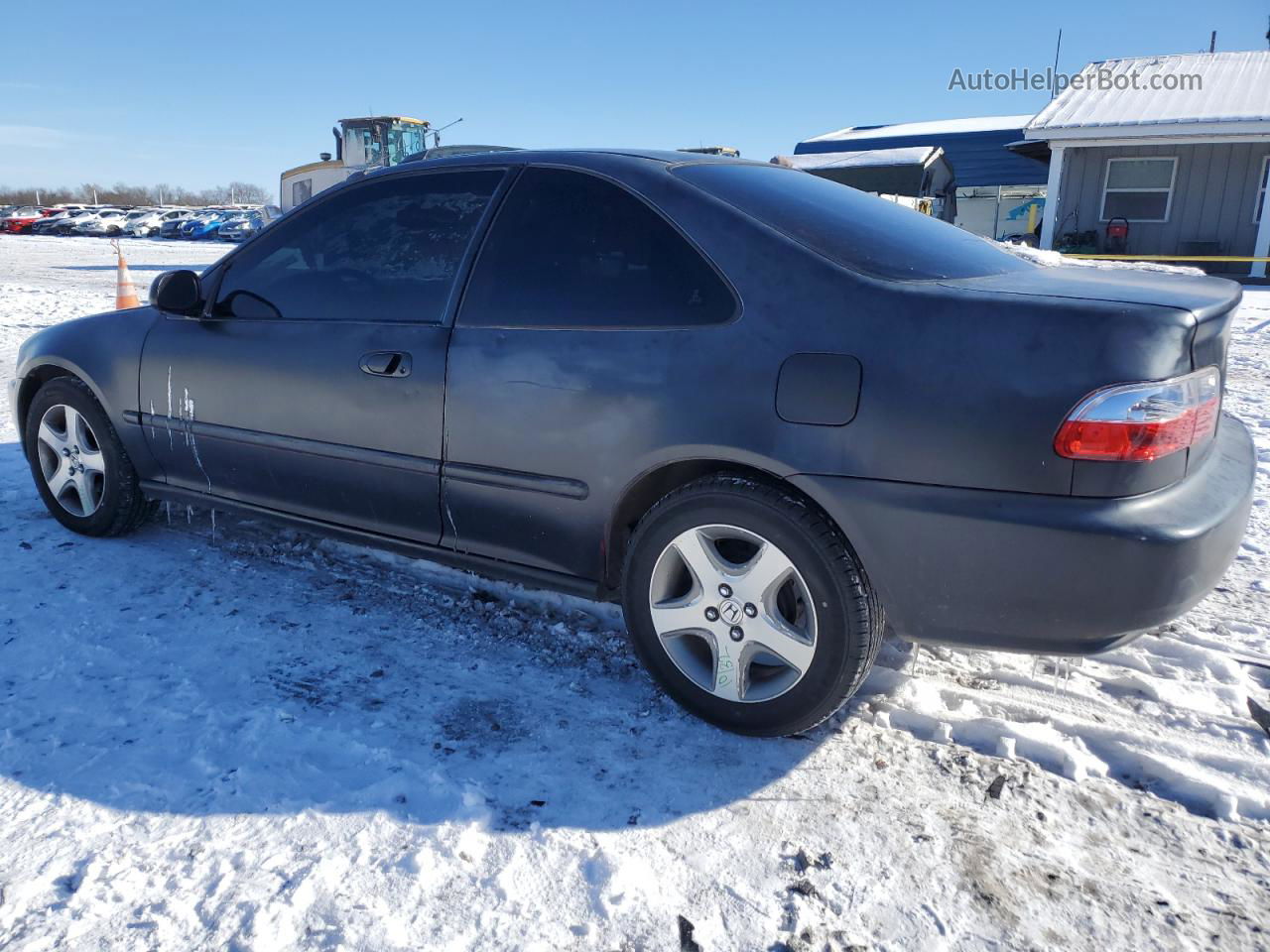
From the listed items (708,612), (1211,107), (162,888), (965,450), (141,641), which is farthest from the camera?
(1211,107)

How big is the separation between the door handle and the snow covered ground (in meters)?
0.88

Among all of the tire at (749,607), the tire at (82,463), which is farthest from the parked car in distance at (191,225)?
the tire at (749,607)

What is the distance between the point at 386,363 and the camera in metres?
2.92

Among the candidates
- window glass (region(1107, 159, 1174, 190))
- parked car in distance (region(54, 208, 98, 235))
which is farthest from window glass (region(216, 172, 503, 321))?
parked car in distance (region(54, 208, 98, 235))

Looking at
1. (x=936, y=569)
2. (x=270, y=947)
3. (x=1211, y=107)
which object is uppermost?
(x=1211, y=107)

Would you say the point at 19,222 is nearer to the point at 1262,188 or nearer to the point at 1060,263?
the point at 1262,188

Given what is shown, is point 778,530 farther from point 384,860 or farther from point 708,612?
point 384,860

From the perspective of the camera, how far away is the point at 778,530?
232cm

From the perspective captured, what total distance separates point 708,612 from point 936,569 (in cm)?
63

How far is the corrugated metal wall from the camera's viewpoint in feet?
56.0

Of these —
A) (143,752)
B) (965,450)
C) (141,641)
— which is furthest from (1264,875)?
(141,641)

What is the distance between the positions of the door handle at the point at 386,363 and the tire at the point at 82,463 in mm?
1498

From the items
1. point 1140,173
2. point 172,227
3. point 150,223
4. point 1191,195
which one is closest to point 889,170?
point 1140,173

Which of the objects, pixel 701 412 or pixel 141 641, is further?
pixel 141 641
